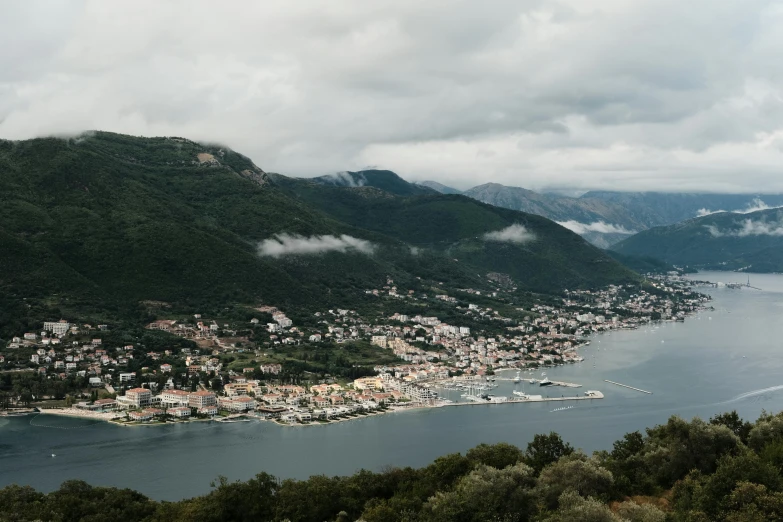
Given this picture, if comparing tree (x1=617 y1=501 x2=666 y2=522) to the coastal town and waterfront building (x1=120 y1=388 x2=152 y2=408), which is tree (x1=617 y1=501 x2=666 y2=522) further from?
waterfront building (x1=120 y1=388 x2=152 y2=408)

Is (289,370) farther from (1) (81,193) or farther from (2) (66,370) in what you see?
(1) (81,193)

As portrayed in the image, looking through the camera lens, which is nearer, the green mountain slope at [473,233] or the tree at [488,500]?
the tree at [488,500]

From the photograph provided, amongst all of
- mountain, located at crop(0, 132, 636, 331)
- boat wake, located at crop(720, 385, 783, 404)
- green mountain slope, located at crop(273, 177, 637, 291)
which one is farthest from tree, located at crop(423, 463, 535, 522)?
green mountain slope, located at crop(273, 177, 637, 291)

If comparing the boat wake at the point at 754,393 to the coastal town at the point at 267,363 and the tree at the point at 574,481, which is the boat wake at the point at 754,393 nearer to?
the coastal town at the point at 267,363

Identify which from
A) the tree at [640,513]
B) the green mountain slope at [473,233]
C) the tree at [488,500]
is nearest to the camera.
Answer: the tree at [640,513]

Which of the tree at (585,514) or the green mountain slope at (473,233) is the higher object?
the green mountain slope at (473,233)

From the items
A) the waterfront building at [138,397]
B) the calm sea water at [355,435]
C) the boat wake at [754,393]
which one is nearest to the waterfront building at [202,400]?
the waterfront building at [138,397]
